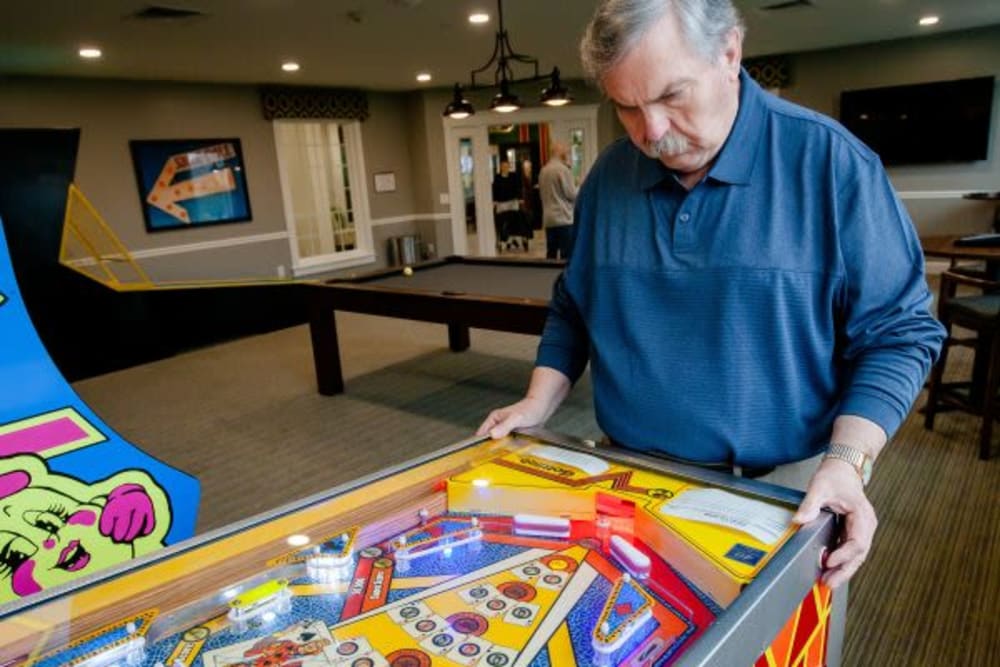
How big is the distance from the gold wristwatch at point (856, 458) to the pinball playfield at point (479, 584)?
82 millimetres

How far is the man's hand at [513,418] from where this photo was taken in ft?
3.86

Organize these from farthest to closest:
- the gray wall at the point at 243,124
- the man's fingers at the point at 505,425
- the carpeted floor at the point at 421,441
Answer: the gray wall at the point at 243,124 < the carpeted floor at the point at 421,441 < the man's fingers at the point at 505,425

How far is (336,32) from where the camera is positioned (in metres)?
4.96

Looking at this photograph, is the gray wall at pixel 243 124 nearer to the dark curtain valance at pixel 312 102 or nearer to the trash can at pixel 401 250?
the dark curtain valance at pixel 312 102

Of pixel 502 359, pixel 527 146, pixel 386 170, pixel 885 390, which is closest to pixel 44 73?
pixel 386 170

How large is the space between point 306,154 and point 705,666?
339 inches

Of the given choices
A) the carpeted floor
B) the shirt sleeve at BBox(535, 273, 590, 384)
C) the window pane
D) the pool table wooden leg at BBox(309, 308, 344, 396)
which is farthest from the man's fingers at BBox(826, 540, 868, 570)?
the window pane

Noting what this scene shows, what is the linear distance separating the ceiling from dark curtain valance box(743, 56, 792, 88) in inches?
10.0

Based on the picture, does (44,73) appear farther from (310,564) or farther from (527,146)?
(527,146)

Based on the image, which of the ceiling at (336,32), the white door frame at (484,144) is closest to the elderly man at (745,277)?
the ceiling at (336,32)

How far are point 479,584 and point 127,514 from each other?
110 centimetres

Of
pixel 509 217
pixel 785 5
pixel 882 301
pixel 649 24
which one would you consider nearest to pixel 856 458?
pixel 882 301

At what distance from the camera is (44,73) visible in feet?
18.5

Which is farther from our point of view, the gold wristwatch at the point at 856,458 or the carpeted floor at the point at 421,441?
the carpeted floor at the point at 421,441
